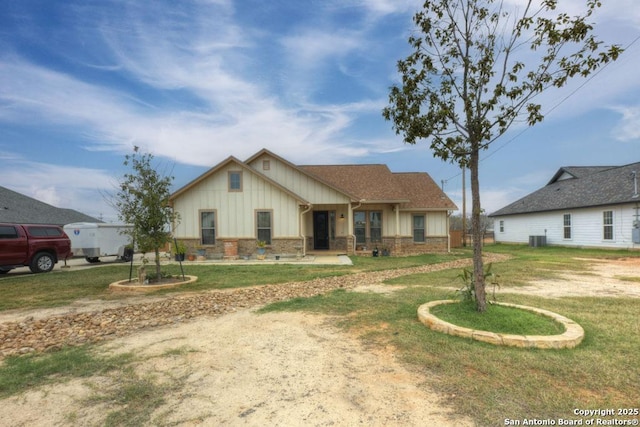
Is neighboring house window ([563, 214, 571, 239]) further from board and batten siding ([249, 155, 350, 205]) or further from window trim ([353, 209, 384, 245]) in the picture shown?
board and batten siding ([249, 155, 350, 205])

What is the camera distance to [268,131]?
63.9 ft

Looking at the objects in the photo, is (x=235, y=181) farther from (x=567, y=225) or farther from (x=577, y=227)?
(x=567, y=225)

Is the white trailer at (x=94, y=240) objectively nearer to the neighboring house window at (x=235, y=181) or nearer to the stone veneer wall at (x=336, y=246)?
the stone veneer wall at (x=336, y=246)

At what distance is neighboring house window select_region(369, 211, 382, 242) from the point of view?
19594mm

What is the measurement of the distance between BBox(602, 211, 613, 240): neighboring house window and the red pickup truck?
2879cm

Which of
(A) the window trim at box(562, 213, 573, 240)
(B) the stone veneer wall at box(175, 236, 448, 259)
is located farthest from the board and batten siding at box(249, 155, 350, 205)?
(A) the window trim at box(562, 213, 573, 240)

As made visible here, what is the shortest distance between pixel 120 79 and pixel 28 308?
998 centimetres

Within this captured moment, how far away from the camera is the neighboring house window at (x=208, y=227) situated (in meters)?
16.9

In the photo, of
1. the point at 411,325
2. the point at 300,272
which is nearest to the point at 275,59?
the point at 300,272

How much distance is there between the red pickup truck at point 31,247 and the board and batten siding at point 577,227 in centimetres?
2855

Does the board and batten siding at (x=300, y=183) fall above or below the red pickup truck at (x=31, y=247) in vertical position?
above

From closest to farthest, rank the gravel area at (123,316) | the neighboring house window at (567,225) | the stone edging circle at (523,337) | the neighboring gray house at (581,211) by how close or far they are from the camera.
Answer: the stone edging circle at (523,337) < the gravel area at (123,316) < the neighboring gray house at (581,211) < the neighboring house window at (567,225)

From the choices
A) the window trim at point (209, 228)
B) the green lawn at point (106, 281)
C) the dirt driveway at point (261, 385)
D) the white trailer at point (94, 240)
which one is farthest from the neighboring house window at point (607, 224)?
the white trailer at point (94, 240)

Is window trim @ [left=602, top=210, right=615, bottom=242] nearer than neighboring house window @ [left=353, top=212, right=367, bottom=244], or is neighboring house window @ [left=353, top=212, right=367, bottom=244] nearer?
window trim @ [left=602, top=210, right=615, bottom=242]
